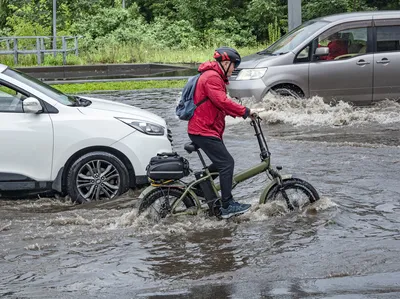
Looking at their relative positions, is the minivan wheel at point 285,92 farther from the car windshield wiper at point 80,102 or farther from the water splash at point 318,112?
the car windshield wiper at point 80,102

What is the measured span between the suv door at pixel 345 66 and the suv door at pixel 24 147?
6.94 meters

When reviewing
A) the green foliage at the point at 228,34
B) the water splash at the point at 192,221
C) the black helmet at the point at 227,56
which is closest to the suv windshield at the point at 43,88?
the water splash at the point at 192,221

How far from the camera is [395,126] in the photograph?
14.3m

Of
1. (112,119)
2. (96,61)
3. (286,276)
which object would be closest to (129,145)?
(112,119)

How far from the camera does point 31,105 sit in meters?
9.48

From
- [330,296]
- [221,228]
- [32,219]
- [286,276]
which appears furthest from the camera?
[32,219]

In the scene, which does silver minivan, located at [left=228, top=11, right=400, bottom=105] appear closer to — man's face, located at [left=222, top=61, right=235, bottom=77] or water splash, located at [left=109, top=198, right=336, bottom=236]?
water splash, located at [left=109, top=198, right=336, bottom=236]

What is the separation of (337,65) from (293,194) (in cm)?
733

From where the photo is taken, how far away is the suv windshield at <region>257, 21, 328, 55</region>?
1573 cm

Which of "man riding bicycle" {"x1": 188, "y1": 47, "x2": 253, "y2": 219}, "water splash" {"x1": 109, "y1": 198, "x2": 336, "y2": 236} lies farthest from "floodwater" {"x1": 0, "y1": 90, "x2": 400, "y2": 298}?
"man riding bicycle" {"x1": 188, "y1": 47, "x2": 253, "y2": 219}

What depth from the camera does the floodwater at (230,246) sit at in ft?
21.4

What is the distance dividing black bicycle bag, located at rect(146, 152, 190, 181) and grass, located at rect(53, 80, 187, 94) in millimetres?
12833

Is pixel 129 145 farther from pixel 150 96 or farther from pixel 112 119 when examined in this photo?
pixel 150 96

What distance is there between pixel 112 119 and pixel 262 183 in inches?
77.5
